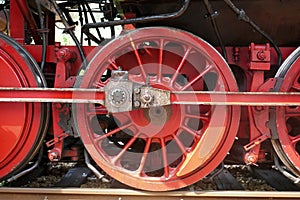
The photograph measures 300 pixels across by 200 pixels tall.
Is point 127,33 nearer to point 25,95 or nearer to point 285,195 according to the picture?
point 25,95

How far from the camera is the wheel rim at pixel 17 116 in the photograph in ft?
8.90

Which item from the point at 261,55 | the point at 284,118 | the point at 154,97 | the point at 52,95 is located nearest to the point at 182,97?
the point at 154,97

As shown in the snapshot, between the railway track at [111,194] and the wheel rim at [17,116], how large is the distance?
0.21 meters

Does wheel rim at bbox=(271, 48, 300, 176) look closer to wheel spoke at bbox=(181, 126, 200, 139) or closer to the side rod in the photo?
the side rod

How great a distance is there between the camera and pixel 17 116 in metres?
2.72

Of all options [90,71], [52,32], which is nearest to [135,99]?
[90,71]

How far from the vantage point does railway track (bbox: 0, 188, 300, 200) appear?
2615 mm

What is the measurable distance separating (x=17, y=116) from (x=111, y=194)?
0.87 m

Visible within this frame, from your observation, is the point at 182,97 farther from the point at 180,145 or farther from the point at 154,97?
the point at 180,145

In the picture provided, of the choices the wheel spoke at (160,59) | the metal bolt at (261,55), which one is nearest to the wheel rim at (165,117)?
the wheel spoke at (160,59)

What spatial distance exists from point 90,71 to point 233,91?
1003mm

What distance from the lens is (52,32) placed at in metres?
3.75

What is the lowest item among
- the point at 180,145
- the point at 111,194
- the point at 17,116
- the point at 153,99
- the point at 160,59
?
the point at 111,194

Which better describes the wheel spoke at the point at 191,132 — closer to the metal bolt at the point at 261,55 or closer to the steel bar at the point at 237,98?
the steel bar at the point at 237,98
